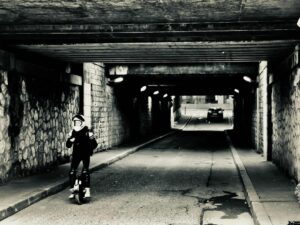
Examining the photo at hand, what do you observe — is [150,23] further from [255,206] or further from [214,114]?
[214,114]

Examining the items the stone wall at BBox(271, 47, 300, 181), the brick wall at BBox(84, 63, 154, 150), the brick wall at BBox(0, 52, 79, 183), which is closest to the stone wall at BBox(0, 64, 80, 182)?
the brick wall at BBox(0, 52, 79, 183)

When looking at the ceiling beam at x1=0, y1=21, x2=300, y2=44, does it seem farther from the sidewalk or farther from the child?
the sidewalk

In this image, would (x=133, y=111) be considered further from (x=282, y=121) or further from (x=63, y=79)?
(x=282, y=121)

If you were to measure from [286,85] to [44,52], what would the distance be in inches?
267

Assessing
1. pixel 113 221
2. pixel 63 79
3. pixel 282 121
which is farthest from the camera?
pixel 63 79

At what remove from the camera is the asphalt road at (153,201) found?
8438 mm

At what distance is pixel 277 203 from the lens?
30.1 feet

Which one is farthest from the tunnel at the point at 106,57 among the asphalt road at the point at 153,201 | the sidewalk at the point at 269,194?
the asphalt road at the point at 153,201

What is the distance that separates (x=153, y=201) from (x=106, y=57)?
22.1 feet

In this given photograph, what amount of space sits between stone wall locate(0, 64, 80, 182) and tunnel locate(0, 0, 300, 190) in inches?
1.1

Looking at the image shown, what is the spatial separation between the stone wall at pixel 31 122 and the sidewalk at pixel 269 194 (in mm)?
5755

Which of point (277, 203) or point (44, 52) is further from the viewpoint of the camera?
point (44, 52)

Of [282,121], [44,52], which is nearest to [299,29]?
[282,121]

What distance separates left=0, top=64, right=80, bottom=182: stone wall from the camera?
12.1 meters
